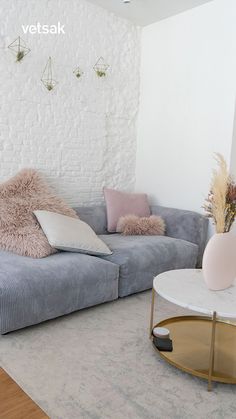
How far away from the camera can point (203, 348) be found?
1870 mm

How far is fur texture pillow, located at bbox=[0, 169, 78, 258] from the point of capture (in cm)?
239

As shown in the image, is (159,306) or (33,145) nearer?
(159,306)

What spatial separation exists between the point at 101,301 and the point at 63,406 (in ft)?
Answer: 3.25

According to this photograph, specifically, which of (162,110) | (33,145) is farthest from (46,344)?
(162,110)

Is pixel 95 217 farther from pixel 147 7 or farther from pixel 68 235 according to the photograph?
pixel 147 7

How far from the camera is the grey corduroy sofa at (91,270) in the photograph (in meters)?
1.97

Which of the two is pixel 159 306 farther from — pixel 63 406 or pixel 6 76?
pixel 6 76

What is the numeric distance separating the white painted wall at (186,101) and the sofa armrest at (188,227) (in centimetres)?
28

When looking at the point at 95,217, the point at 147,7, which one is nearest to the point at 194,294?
the point at 95,217

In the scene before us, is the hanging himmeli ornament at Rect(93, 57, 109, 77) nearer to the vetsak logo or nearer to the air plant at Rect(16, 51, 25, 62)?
the vetsak logo

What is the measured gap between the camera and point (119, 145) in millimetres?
3932

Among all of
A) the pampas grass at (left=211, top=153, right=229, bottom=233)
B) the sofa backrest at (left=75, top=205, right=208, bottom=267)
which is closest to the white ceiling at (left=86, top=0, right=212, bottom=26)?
the sofa backrest at (left=75, top=205, right=208, bottom=267)

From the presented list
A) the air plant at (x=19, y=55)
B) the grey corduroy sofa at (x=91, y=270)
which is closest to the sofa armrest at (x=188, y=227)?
the grey corduroy sofa at (x=91, y=270)

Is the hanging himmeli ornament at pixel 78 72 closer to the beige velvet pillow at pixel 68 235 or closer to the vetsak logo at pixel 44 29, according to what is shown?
the vetsak logo at pixel 44 29
